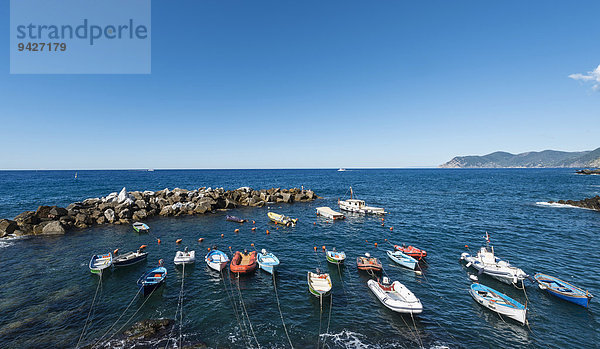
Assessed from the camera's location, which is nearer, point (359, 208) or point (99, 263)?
point (99, 263)

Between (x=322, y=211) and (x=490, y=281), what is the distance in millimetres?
32792

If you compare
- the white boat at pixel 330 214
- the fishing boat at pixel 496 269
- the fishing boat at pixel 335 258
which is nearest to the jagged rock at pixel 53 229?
the fishing boat at pixel 335 258

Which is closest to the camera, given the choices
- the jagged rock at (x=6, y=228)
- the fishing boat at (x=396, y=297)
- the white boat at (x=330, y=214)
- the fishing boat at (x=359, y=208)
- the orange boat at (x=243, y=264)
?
the fishing boat at (x=396, y=297)

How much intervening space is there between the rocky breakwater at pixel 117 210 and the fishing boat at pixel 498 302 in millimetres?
50841

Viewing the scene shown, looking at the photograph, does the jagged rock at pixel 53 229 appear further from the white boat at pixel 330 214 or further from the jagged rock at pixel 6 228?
the white boat at pixel 330 214

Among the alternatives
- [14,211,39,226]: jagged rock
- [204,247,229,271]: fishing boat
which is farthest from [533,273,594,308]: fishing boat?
[14,211,39,226]: jagged rock

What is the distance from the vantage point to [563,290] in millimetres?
21609

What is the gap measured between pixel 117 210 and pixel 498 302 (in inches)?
2406

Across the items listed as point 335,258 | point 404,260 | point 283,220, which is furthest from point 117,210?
point 404,260

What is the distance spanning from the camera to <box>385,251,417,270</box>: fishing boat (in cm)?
2762

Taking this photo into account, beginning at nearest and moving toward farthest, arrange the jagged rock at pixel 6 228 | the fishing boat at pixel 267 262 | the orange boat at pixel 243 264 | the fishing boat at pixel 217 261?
the orange boat at pixel 243 264, the fishing boat at pixel 267 262, the fishing boat at pixel 217 261, the jagged rock at pixel 6 228

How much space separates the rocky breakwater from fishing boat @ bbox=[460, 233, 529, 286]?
4836 centimetres

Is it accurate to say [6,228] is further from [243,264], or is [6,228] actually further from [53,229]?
[243,264]

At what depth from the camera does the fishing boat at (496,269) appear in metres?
23.8
